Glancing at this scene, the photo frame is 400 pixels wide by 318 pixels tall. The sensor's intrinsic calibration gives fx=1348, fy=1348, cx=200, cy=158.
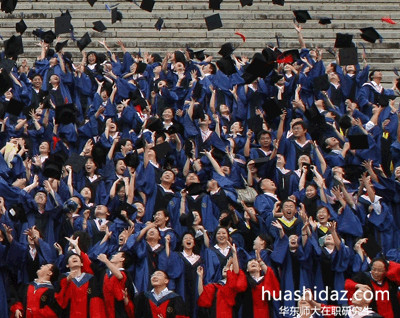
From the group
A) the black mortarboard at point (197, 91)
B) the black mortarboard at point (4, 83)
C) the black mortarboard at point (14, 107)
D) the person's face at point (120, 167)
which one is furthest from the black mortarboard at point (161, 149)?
the black mortarboard at point (4, 83)

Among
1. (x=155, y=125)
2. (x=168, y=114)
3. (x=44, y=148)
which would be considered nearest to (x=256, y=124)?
(x=168, y=114)

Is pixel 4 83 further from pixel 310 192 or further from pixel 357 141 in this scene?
pixel 357 141

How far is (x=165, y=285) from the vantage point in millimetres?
12984

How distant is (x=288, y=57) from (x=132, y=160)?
10.5ft

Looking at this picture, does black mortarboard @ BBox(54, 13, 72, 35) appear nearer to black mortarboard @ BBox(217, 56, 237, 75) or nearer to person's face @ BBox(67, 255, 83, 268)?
black mortarboard @ BBox(217, 56, 237, 75)

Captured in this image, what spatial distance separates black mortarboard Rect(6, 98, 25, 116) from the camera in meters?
16.1

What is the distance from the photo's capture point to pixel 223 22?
20734 mm

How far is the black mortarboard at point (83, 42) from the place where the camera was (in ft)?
60.5

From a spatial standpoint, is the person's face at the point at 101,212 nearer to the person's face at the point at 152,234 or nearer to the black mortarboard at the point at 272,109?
the person's face at the point at 152,234

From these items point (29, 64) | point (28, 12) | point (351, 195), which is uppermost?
point (28, 12)

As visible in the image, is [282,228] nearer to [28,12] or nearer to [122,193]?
[122,193]

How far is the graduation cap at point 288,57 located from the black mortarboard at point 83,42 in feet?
9.05

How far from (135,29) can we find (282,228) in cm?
744

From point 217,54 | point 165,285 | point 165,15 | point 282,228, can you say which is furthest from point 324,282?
point 165,15
